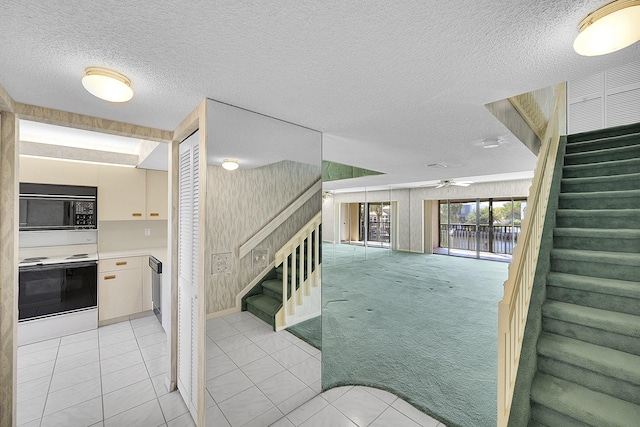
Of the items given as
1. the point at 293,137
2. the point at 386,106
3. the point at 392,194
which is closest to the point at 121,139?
the point at 293,137

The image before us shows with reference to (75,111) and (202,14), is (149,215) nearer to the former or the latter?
(75,111)

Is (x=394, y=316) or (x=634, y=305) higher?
(x=634, y=305)

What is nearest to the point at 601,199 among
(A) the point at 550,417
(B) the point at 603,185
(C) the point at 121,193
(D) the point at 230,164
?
(B) the point at 603,185

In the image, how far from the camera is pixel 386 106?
186cm

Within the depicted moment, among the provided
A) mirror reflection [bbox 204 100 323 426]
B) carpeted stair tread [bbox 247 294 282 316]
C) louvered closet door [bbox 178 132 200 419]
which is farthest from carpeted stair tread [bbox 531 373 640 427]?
louvered closet door [bbox 178 132 200 419]

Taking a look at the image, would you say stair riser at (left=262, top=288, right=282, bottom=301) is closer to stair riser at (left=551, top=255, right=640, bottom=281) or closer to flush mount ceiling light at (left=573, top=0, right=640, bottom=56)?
flush mount ceiling light at (left=573, top=0, right=640, bottom=56)

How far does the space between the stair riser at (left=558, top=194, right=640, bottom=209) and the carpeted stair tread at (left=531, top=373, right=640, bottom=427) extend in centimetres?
187

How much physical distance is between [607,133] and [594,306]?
289 centimetres

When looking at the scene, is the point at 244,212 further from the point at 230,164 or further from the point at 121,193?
the point at 121,193

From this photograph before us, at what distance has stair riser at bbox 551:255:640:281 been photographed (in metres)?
2.01

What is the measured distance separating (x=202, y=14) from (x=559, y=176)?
12.5 ft

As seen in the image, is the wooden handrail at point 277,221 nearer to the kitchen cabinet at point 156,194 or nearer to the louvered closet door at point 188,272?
the louvered closet door at point 188,272

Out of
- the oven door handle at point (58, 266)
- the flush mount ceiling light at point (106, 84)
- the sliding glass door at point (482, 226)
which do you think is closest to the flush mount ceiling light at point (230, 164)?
the flush mount ceiling light at point (106, 84)

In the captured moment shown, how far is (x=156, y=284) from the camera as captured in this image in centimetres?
362
